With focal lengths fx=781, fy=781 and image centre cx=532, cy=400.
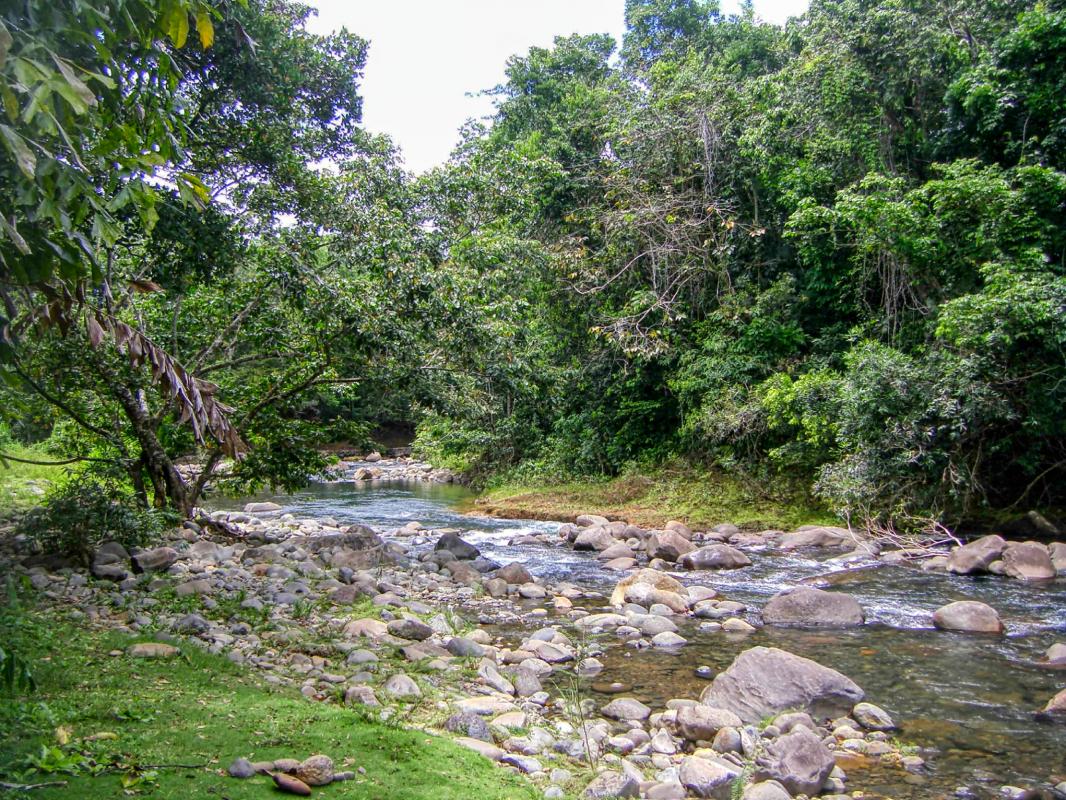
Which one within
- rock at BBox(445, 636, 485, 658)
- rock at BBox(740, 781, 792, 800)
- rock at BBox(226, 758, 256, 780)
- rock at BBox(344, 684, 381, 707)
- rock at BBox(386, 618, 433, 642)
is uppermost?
rock at BBox(226, 758, 256, 780)

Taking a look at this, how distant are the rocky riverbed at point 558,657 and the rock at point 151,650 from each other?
563 millimetres

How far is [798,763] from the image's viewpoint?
5070 mm

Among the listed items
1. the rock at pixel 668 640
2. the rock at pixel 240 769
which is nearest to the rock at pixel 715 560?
the rock at pixel 668 640

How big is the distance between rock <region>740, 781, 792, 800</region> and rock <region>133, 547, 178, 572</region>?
6.54 metres

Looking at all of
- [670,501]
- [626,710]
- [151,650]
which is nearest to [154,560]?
[151,650]

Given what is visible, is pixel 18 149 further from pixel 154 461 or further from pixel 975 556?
pixel 975 556

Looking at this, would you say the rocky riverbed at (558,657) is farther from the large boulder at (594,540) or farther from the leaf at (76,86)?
the leaf at (76,86)

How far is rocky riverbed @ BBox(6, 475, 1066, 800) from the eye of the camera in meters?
5.12

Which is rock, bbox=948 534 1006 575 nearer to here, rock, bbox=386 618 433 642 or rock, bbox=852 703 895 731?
rock, bbox=852 703 895 731

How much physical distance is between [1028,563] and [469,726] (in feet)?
30.5

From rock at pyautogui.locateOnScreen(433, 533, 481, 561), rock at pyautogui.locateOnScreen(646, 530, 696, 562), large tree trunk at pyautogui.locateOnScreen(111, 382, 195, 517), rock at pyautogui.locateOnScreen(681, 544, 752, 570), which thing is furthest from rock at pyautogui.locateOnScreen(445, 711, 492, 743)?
rock at pyautogui.locateOnScreen(646, 530, 696, 562)

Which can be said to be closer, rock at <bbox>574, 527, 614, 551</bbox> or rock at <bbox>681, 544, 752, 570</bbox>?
rock at <bbox>681, 544, 752, 570</bbox>

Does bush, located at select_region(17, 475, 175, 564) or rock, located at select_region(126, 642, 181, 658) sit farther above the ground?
bush, located at select_region(17, 475, 175, 564)

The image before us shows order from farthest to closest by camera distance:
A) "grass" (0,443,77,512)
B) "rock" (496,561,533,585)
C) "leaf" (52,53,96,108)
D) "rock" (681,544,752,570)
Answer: "grass" (0,443,77,512)
"rock" (681,544,752,570)
"rock" (496,561,533,585)
"leaf" (52,53,96,108)
